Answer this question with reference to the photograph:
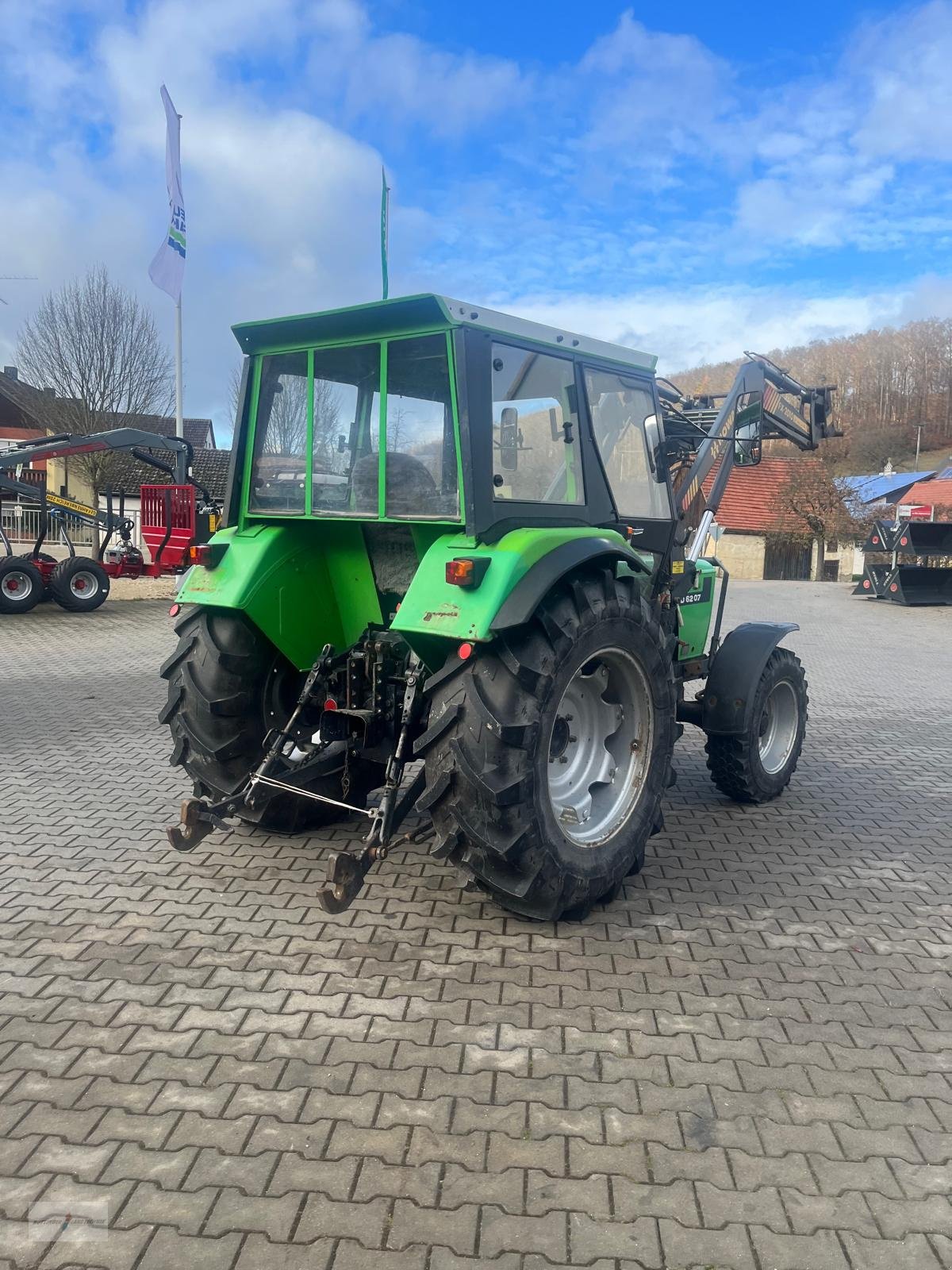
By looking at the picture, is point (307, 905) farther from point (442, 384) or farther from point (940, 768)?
point (940, 768)

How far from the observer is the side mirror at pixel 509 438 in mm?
3951

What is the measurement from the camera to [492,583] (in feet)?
11.9

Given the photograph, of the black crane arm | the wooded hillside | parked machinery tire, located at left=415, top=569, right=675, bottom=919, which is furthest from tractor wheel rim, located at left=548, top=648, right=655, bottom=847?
the wooded hillside

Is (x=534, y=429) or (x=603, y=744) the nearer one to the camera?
(x=534, y=429)

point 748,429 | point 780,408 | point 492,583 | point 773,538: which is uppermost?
point 780,408

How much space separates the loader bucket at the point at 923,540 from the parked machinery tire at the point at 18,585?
17.3 m

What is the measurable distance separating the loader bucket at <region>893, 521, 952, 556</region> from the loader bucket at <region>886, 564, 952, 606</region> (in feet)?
1.66

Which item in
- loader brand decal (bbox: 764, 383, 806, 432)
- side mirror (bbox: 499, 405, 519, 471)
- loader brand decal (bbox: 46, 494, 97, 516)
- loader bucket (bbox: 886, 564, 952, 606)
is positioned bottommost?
loader bucket (bbox: 886, 564, 952, 606)

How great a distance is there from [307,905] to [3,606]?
1224 centimetres

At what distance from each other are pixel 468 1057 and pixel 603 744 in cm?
175

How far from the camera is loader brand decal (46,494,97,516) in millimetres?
15789

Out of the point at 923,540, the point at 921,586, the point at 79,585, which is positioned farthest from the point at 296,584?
the point at 923,540

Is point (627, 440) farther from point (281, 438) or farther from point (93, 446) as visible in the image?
point (93, 446)

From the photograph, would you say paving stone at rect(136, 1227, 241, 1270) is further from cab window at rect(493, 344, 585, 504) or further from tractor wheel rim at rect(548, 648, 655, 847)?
cab window at rect(493, 344, 585, 504)
